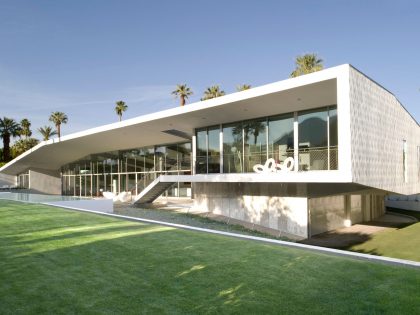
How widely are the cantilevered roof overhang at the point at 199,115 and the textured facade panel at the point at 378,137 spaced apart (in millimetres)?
1372

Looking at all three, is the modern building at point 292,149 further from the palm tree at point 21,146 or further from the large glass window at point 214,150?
the palm tree at point 21,146

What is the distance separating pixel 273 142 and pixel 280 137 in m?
0.48

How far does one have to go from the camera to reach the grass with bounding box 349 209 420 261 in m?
17.1

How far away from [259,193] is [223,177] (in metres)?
2.55

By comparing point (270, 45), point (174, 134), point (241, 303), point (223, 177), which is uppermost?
point (270, 45)

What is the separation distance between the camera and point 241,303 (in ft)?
16.1

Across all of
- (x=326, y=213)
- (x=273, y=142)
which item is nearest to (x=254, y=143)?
(x=273, y=142)

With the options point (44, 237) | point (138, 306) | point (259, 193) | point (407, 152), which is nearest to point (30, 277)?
point (138, 306)

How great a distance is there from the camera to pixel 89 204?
59.4 feet

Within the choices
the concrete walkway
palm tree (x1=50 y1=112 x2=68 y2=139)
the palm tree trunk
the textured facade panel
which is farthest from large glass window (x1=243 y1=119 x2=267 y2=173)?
the palm tree trunk

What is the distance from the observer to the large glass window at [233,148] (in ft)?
66.5

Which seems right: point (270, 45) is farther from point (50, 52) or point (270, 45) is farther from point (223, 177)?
point (50, 52)

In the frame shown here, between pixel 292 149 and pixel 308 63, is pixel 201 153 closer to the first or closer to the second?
pixel 292 149

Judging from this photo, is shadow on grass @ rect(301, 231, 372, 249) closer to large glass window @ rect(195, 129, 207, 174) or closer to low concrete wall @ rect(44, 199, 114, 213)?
large glass window @ rect(195, 129, 207, 174)
